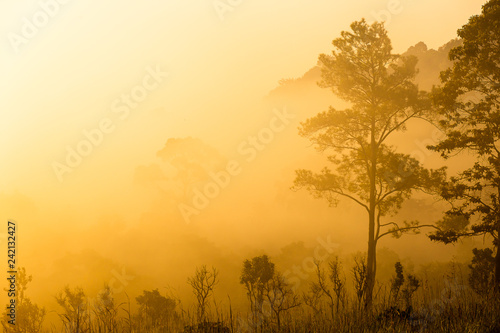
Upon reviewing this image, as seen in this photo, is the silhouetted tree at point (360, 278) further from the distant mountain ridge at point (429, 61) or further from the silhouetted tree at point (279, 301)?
the distant mountain ridge at point (429, 61)

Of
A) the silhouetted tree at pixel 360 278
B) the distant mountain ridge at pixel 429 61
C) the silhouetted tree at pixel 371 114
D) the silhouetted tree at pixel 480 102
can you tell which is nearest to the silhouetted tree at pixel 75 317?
the silhouetted tree at pixel 360 278

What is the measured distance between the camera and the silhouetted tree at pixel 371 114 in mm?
20125

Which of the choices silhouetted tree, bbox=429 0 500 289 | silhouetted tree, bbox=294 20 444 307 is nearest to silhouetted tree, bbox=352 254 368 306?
silhouetted tree, bbox=429 0 500 289

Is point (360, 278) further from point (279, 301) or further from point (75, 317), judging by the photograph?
point (75, 317)

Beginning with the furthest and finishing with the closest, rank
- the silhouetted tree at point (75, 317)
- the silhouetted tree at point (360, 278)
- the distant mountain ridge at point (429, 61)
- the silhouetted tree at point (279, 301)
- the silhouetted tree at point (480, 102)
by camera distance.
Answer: the distant mountain ridge at point (429, 61)
the silhouetted tree at point (480, 102)
the silhouetted tree at point (360, 278)
the silhouetted tree at point (279, 301)
the silhouetted tree at point (75, 317)

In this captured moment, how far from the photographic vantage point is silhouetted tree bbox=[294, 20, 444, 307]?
792 inches

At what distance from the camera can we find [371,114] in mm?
20688

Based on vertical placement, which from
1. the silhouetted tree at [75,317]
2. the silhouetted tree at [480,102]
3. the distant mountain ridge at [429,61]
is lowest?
the silhouetted tree at [75,317]

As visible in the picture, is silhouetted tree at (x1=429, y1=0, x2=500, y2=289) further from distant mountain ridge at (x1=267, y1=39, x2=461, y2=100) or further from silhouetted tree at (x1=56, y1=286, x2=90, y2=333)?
distant mountain ridge at (x1=267, y1=39, x2=461, y2=100)

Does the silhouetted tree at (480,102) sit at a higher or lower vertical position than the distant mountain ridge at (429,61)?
lower

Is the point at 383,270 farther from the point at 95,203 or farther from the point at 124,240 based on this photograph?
the point at 95,203

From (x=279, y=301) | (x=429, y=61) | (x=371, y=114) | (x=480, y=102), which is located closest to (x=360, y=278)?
(x=279, y=301)

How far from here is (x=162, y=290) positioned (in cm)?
4056

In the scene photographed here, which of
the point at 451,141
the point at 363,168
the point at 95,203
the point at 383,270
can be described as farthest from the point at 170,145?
the point at 451,141
